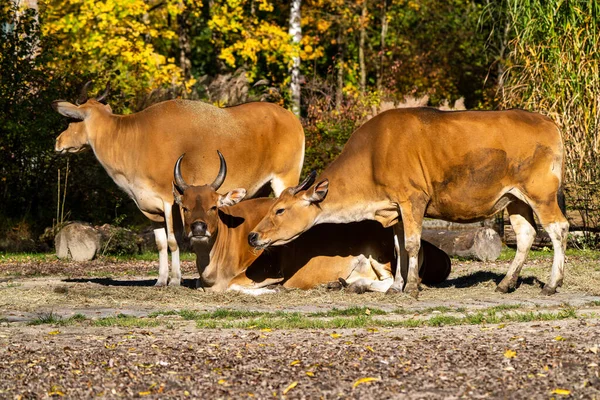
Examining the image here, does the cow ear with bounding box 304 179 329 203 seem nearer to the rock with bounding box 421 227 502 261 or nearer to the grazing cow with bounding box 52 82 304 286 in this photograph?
the grazing cow with bounding box 52 82 304 286

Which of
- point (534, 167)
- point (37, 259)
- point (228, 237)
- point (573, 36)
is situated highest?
point (573, 36)

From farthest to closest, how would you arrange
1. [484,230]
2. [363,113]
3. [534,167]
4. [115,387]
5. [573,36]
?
[363,113]
[573,36]
[484,230]
[534,167]
[115,387]

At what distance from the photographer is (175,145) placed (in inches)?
488

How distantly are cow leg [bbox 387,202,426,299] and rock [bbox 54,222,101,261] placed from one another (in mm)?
6515

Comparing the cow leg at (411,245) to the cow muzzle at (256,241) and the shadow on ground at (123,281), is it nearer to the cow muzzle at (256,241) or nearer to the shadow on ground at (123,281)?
the cow muzzle at (256,241)

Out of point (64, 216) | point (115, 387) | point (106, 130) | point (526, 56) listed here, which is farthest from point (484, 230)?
point (115, 387)

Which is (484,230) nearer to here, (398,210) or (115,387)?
(398,210)

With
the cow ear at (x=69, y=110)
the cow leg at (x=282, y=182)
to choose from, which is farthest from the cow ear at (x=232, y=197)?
the cow ear at (x=69, y=110)

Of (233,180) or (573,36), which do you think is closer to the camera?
(233,180)

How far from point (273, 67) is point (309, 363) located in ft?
71.5

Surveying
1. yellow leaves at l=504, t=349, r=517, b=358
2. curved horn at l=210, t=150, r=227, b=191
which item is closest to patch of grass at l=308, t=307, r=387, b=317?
curved horn at l=210, t=150, r=227, b=191

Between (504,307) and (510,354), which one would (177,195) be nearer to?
(504,307)

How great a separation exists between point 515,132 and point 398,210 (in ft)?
4.72

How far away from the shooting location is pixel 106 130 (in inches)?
506
